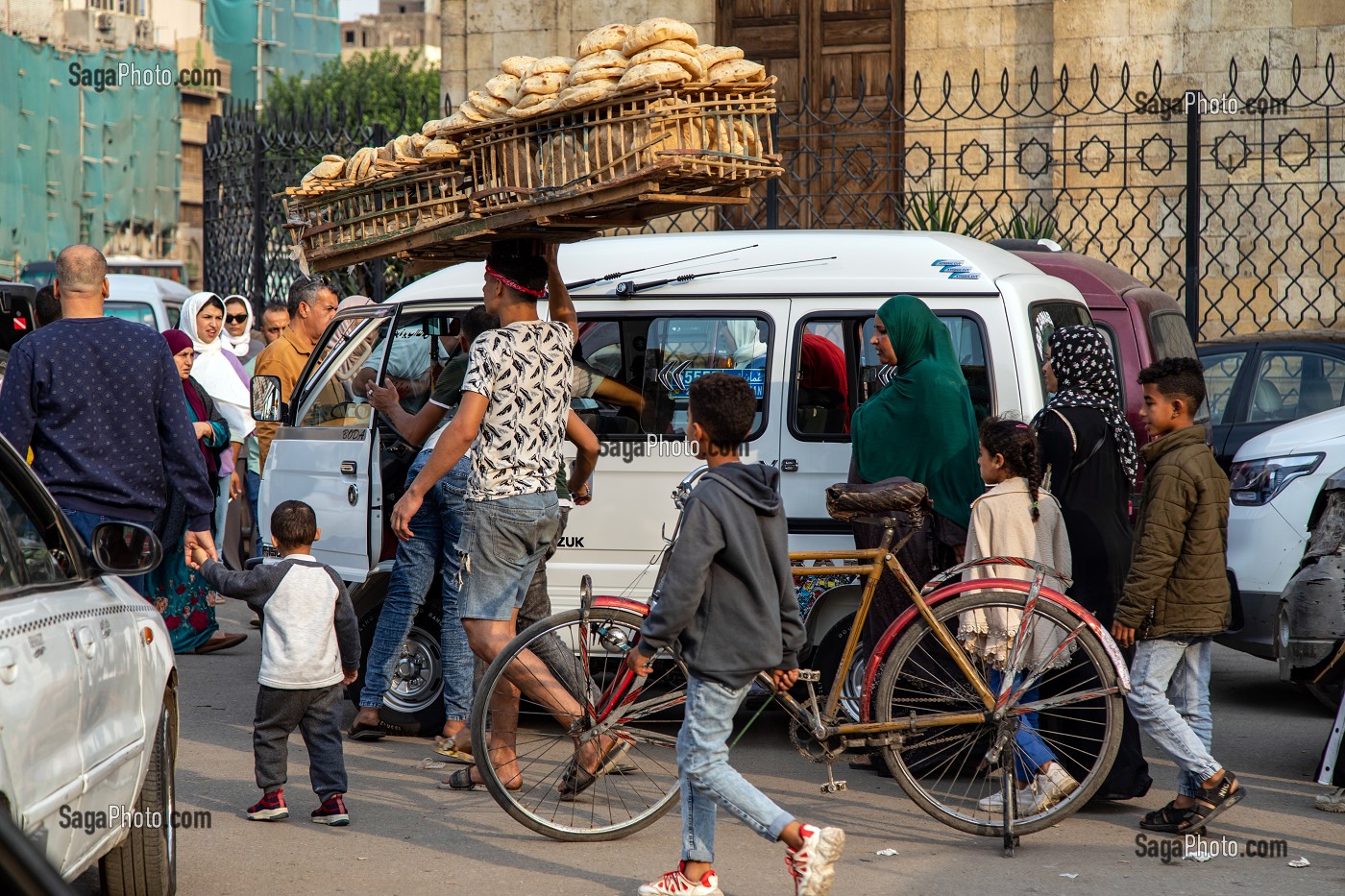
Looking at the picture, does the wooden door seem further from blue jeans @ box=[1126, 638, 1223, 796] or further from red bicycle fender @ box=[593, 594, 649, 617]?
red bicycle fender @ box=[593, 594, 649, 617]

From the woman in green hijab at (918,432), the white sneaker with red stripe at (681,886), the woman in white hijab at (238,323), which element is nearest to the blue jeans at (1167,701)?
the woman in green hijab at (918,432)

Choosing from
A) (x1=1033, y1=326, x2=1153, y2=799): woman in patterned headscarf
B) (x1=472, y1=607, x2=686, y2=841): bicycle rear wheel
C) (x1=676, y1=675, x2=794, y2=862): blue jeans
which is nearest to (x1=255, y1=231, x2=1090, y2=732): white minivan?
(x1=1033, y1=326, x2=1153, y2=799): woman in patterned headscarf

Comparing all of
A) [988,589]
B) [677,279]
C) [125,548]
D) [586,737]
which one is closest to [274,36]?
[677,279]

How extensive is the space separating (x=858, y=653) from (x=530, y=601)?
4.58ft

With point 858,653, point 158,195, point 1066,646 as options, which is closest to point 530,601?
point 858,653

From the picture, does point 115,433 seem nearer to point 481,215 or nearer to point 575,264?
point 481,215

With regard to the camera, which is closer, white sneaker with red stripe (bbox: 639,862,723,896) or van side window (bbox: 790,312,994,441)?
white sneaker with red stripe (bbox: 639,862,723,896)

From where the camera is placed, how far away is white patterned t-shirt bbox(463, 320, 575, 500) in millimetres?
5543

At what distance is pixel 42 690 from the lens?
10.5ft

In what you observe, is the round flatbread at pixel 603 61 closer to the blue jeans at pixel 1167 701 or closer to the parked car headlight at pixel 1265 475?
the blue jeans at pixel 1167 701

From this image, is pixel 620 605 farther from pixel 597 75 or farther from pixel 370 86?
pixel 370 86

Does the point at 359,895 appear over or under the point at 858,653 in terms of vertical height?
under

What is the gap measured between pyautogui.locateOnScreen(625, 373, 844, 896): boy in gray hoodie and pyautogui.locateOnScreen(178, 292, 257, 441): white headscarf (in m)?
5.98

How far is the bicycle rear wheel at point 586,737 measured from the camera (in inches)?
206
